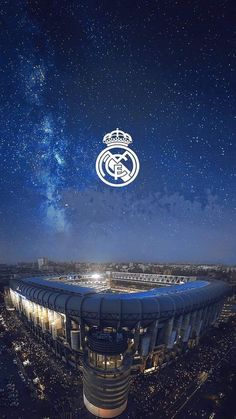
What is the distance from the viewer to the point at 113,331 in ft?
151

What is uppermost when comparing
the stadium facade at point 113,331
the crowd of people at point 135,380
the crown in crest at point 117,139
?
the crown in crest at point 117,139

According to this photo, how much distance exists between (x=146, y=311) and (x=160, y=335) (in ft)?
29.5

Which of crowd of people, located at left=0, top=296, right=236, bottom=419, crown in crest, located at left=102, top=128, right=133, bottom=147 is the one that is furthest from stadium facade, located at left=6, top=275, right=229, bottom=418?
crown in crest, located at left=102, top=128, right=133, bottom=147

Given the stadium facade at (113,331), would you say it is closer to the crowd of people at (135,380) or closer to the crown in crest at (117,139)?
the crowd of people at (135,380)

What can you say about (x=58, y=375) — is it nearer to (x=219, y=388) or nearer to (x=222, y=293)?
(x=219, y=388)

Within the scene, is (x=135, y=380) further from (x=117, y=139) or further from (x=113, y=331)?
(x=117, y=139)

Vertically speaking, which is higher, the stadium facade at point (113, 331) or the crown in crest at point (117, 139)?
the crown in crest at point (117, 139)

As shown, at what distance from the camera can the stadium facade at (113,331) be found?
32.6 m

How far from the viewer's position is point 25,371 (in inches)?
1655

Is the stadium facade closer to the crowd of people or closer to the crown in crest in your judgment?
the crowd of people

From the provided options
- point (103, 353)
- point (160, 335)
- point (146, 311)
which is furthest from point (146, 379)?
point (103, 353)

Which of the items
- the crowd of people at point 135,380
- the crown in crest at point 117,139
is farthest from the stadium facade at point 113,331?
the crown in crest at point 117,139

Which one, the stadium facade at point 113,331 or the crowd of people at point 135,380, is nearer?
the crowd of people at point 135,380

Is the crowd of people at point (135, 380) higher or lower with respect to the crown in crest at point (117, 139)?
lower
